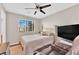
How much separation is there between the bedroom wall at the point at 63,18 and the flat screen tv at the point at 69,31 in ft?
0.19

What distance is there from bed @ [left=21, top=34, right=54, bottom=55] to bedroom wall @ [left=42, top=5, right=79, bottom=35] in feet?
0.62

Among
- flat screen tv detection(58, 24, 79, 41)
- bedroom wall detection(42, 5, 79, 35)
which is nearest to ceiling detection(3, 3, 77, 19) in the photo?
bedroom wall detection(42, 5, 79, 35)

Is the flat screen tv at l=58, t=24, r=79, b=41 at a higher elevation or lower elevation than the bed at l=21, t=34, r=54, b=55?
higher

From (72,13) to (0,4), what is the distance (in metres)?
1.05

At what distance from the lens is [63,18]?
1.82 m

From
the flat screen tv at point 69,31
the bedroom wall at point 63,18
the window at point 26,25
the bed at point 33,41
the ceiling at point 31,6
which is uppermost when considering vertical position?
the ceiling at point 31,6

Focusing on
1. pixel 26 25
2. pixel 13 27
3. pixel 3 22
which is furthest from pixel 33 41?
pixel 3 22

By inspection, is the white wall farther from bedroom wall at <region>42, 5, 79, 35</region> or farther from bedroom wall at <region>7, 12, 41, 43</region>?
bedroom wall at <region>42, 5, 79, 35</region>

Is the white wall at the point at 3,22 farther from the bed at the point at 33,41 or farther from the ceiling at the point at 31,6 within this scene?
the bed at the point at 33,41

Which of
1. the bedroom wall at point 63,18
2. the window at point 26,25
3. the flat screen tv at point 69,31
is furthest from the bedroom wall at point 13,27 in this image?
the flat screen tv at point 69,31

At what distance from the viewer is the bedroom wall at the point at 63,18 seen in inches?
69.5

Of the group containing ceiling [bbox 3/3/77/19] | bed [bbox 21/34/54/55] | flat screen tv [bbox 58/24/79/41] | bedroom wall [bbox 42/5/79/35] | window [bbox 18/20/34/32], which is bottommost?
bed [bbox 21/34/54/55]

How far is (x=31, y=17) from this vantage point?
6.04 feet

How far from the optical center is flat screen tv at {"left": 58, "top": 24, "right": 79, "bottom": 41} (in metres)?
1.74
